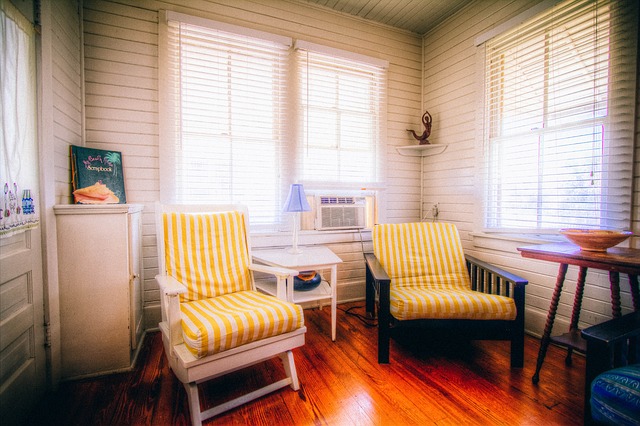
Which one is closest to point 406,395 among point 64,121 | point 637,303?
point 637,303

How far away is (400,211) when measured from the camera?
360 centimetres

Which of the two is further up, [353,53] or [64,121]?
[353,53]

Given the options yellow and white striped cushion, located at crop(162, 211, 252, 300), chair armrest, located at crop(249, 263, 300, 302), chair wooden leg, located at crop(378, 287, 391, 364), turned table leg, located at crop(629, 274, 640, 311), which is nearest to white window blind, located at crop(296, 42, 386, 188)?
yellow and white striped cushion, located at crop(162, 211, 252, 300)

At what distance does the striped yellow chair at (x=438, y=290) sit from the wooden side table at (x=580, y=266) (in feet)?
0.62

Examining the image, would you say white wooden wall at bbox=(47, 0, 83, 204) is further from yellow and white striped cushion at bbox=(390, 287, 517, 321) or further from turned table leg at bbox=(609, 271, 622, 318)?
turned table leg at bbox=(609, 271, 622, 318)

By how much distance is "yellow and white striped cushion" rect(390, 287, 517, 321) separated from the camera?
2004 mm

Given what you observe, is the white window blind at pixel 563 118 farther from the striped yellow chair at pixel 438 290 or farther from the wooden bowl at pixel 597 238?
the striped yellow chair at pixel 438 290

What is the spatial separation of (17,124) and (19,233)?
21.8 inches

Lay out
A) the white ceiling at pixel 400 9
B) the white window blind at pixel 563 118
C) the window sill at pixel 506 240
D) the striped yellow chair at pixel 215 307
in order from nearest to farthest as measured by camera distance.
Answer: the striped yellow chair at pixel 215 307 → the white window blind at pixel 563 118 → the window sill at pixel 506 240 → the white ceiling at pixel 400 9

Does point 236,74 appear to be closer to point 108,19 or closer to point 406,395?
point 108,19

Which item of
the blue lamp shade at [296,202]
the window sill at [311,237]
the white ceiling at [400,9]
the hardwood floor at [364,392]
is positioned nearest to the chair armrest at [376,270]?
the hardwood floor at [364,392]

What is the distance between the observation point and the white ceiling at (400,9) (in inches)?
121

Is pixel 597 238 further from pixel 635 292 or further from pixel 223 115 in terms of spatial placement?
pixel 223 115

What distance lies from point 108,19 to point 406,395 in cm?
349
